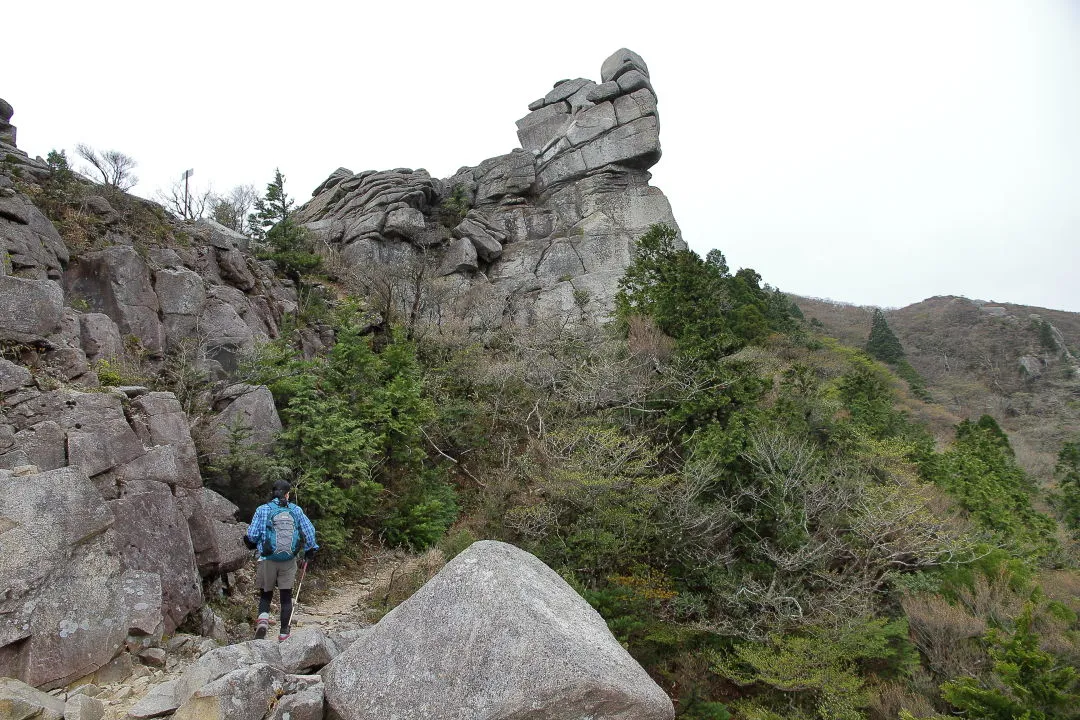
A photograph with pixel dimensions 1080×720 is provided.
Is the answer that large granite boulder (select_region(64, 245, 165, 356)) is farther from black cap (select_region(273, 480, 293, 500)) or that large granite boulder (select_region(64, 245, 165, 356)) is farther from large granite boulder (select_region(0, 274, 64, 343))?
black cap (select_region(273, 480, 293, 500))

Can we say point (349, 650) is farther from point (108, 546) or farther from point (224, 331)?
point (224, 331)

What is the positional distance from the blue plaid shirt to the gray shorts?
0.93ft

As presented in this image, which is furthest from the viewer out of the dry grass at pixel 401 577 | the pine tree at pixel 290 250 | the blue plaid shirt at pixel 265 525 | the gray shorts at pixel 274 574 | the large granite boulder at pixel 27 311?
the pine tree at pixel 290 250

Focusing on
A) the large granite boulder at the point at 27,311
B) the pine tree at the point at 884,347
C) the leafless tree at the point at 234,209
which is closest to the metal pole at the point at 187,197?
the leafless tree at the point at 234,209

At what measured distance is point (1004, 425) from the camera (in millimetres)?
45406

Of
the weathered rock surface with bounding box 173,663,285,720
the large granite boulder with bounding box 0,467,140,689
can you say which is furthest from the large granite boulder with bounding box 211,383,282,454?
the weathered rock surface with bounding box 173,663,285,720

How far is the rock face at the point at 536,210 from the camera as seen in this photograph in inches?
1204

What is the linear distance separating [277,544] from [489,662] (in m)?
3.61

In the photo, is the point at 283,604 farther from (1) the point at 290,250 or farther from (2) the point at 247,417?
(1) the point at 290,250

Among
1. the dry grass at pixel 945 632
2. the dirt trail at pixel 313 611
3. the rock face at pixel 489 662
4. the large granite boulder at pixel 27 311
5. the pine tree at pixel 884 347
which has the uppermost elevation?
the pine tree at pixel 884 347

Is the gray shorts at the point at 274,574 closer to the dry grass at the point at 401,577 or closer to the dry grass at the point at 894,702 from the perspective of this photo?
the dry grass at the point at 401,577

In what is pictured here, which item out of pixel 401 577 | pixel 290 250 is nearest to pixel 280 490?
pixel 401 577

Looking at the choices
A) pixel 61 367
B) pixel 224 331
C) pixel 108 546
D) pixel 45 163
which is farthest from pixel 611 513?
pixel 45 163

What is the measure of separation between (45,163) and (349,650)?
68.2 ft
